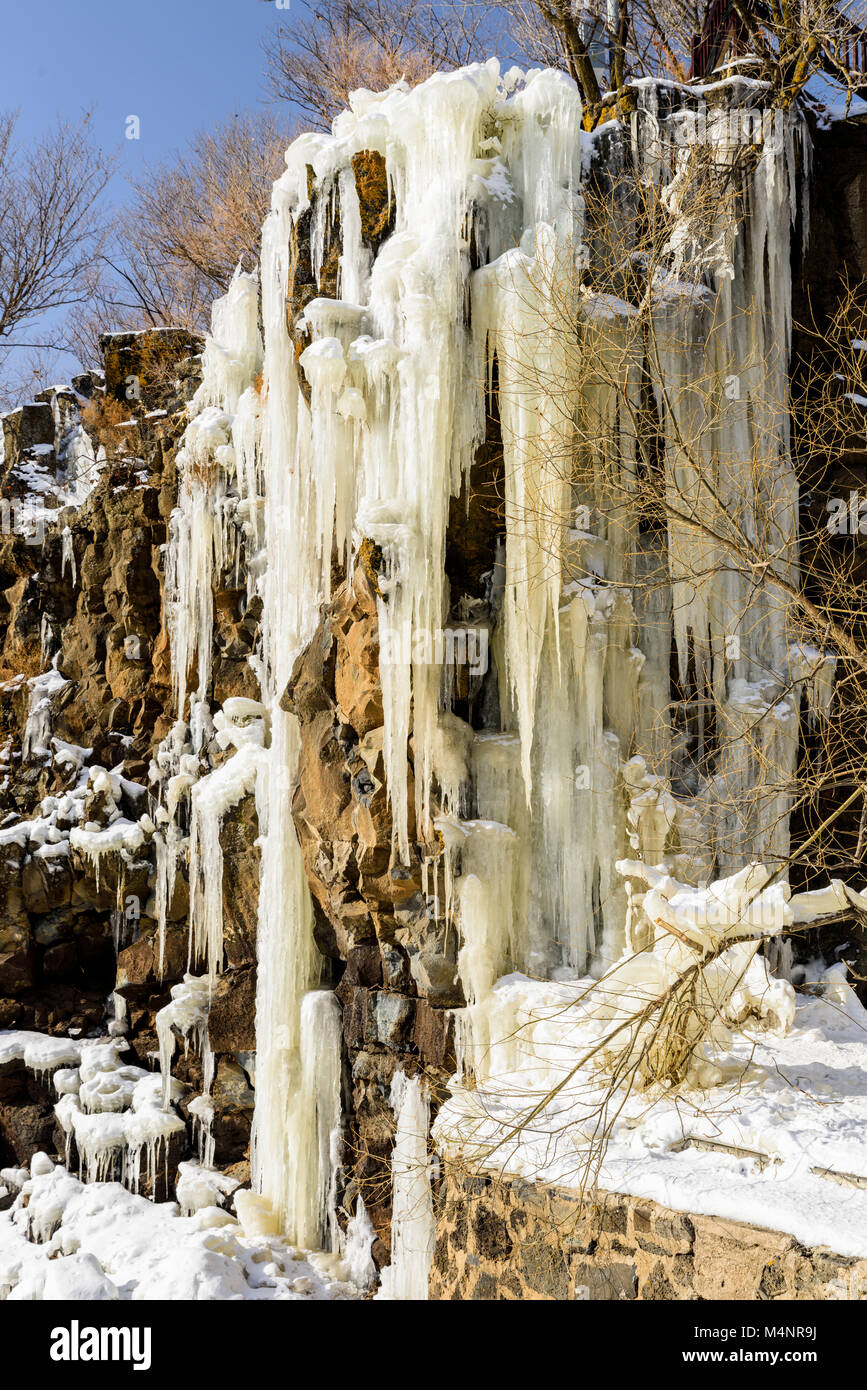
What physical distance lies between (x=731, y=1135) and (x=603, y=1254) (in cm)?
75

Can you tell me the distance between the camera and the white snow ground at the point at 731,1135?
4.02 metres

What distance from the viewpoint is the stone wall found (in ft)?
12.3

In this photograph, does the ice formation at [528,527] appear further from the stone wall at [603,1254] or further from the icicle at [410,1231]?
the stone wall at [603,1254]

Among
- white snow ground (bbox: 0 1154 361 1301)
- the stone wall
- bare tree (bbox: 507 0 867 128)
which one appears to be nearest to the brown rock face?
white snow ground (bbox: 0 1154 361 1301)

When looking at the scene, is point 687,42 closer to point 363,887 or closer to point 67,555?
point 67,555

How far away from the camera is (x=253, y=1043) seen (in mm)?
9414

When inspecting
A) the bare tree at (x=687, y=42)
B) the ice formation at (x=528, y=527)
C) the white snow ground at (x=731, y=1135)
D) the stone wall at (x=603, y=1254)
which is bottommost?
the stone wall at (x=603, y=1254)

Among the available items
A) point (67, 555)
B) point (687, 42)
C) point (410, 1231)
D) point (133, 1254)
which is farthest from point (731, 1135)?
point (687, 42)

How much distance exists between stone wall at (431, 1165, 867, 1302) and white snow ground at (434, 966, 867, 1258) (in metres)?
0.06

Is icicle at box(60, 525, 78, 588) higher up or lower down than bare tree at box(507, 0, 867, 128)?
lower down

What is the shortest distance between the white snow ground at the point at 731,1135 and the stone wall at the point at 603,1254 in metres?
0.06

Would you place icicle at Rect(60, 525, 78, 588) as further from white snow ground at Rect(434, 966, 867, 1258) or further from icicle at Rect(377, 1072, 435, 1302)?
white snow ground at Rect(434, 966, 867, 1258)

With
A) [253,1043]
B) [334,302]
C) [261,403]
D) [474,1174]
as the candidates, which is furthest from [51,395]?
[474,1174]

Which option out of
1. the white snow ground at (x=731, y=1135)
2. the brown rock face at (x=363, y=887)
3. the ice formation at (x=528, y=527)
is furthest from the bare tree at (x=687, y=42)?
the white snow ground at (x=731, y=1135)
